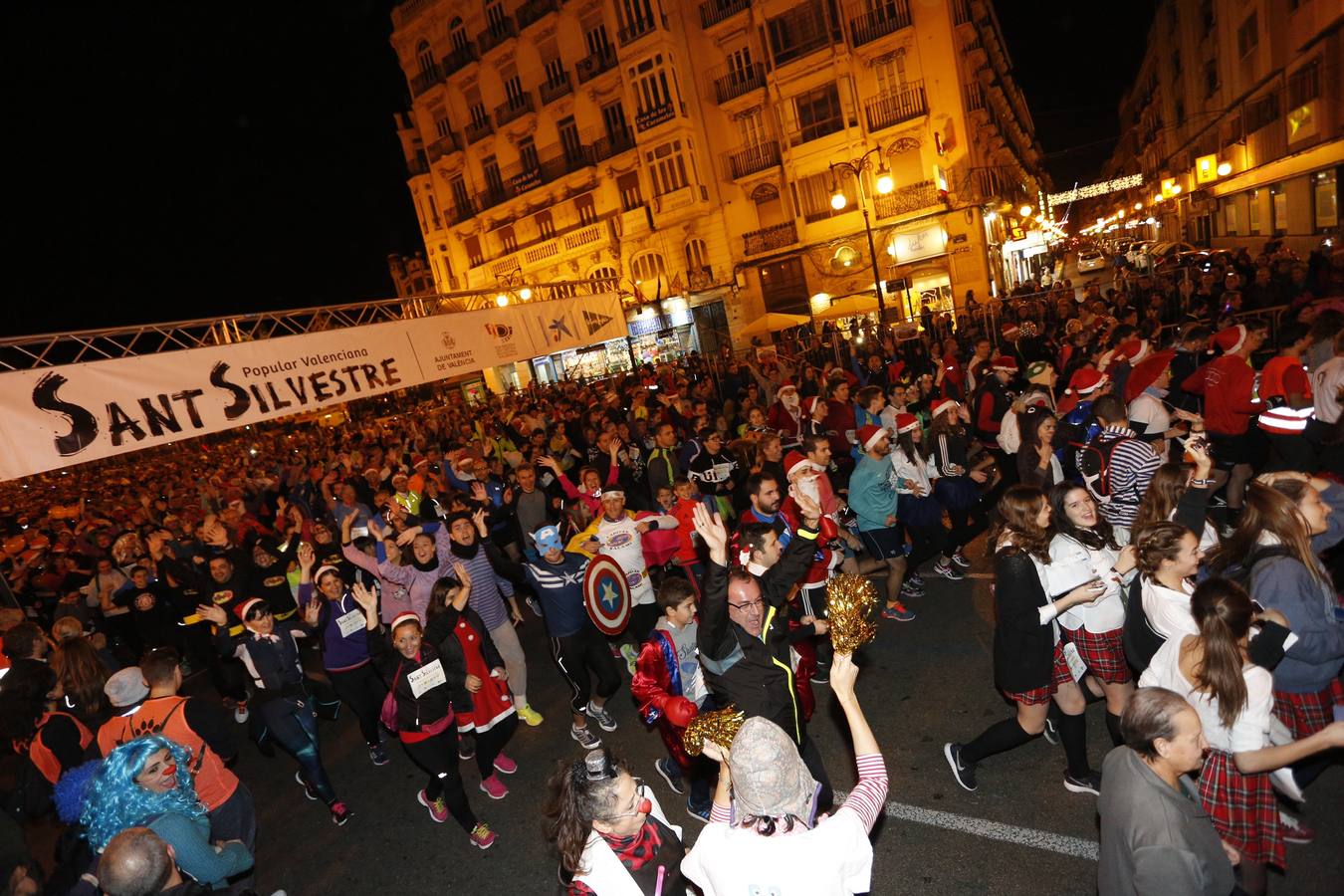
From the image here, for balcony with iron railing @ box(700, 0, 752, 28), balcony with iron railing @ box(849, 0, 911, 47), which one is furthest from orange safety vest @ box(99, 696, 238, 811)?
balcony with iron railing @ box(700, 0, 752, 28)

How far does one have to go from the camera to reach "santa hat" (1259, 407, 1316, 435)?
554cm

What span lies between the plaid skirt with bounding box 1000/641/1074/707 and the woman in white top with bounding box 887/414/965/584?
95.7 inches

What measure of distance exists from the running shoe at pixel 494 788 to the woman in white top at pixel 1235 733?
4.34 m

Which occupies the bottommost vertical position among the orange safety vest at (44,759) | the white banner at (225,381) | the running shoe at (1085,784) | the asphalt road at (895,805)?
the asphalt road at (895,805)

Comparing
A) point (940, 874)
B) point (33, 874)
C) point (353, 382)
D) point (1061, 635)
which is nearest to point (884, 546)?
point (1061, 635)

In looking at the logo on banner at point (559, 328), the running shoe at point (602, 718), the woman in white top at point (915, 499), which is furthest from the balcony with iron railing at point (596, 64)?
the running shoe at point (602, 718)

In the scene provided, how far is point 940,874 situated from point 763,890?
6.76ft

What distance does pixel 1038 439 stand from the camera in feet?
18.2

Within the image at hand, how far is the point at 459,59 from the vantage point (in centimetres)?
3578

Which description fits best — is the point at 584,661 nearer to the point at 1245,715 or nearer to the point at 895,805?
Result: the point at 895,805

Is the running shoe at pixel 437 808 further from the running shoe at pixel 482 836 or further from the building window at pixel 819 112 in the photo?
the building window at pixel 819 112

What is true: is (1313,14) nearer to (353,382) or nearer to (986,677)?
(986,677)

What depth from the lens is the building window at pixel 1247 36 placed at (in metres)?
23.1

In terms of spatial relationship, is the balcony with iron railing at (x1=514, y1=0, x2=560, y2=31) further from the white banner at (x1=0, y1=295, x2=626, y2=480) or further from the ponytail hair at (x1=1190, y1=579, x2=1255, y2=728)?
the ponytail hair at (x1=1190, y1=579, x2=1255, y2=728)
